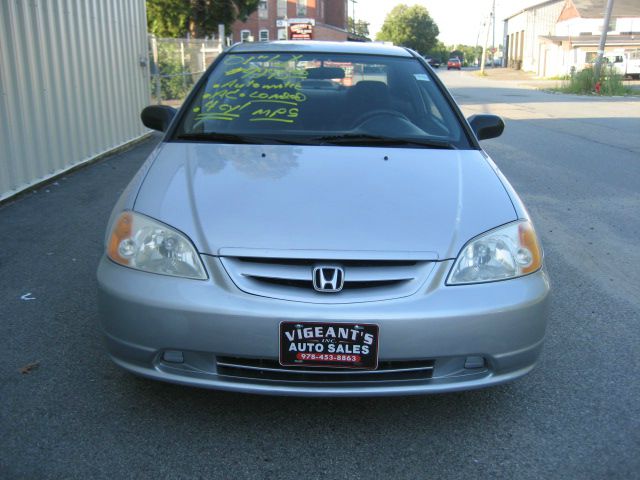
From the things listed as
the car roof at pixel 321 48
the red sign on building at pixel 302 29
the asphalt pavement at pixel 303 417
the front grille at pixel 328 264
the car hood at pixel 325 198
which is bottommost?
the asphalt pavement at pixel 303 417

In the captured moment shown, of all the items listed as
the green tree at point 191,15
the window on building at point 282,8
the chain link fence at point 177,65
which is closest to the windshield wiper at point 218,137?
the chain link fence at point 177,65

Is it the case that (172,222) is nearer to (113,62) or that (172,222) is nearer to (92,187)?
(92,187)

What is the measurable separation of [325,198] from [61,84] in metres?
6.27

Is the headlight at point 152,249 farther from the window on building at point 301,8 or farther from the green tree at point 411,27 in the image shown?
the green tree at point 411,27

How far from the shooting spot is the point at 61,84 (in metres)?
8.03

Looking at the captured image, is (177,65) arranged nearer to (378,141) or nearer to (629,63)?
(378,141)

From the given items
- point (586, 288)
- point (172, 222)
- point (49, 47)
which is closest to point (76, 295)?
point (172, 222)

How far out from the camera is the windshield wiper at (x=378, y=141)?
138 inches

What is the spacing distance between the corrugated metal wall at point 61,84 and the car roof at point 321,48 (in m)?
3.42

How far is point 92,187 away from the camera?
7602 mm

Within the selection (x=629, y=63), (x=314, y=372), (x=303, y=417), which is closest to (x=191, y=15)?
(x=629, y=63)

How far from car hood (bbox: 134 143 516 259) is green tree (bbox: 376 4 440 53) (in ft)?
370

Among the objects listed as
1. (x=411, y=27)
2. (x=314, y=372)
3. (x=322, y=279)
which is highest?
(x=411, y=27)

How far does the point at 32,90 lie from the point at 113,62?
3.07 metres
